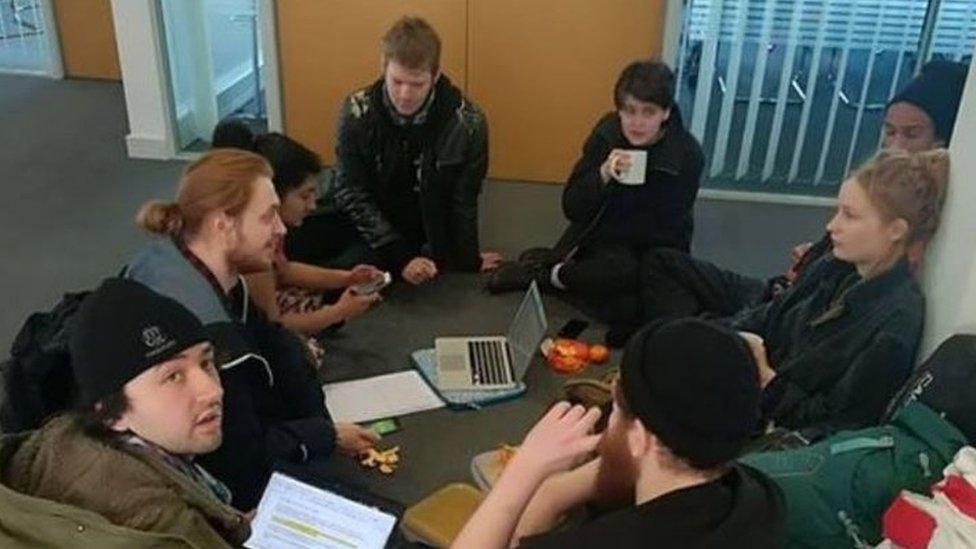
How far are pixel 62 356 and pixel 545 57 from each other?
257cm

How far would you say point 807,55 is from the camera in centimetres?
375

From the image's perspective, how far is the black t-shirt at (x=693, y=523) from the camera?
→ 4.03 ft

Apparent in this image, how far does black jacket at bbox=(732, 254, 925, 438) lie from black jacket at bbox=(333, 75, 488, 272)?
51.5 inches

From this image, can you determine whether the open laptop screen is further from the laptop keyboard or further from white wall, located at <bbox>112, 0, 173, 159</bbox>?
white wall, located at <bbox>112, 0, 173, 159</bbox>

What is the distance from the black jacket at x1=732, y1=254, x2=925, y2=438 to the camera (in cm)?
199

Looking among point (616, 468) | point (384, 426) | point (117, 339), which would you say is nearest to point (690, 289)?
point (384, 426)

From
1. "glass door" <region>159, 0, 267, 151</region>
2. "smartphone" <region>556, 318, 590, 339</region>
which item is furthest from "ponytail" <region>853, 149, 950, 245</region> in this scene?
"glass door" <region>159, 0, 267, 151</region>

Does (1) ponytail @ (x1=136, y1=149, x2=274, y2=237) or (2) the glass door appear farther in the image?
(2) the glass door

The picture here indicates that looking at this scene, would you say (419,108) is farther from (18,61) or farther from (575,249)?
(18,61)

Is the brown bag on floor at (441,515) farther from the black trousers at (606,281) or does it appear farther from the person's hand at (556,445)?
the black trousers at (606,281)

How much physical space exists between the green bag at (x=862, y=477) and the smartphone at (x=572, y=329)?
119 cm

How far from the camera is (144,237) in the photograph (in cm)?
340

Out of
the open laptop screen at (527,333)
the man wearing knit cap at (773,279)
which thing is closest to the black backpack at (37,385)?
the open laptop screen at (527,333)

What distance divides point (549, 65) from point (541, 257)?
0.99 metres
